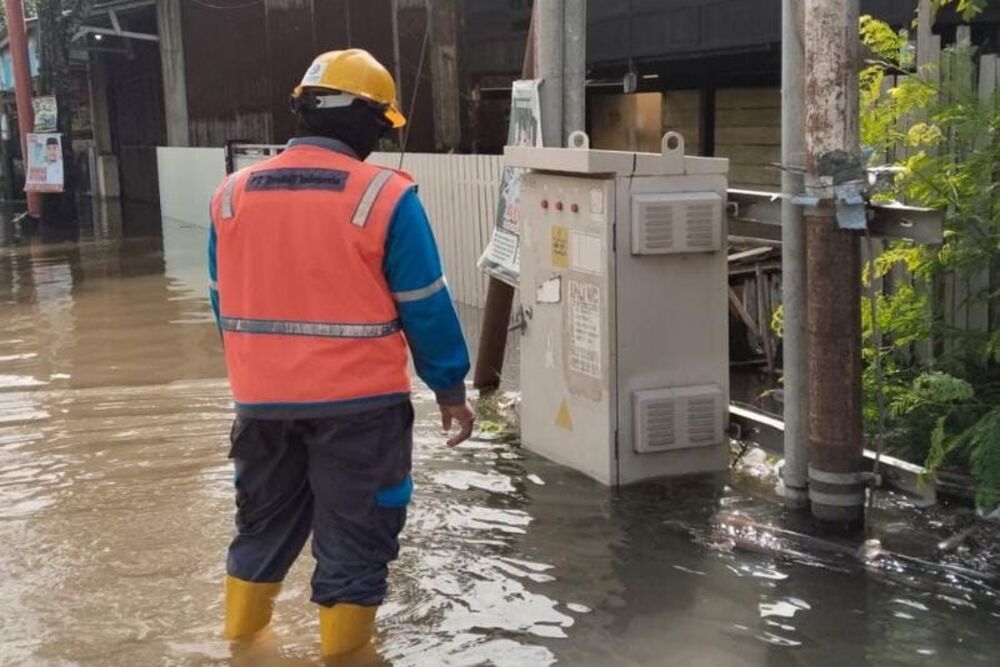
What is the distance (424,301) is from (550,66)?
317cm

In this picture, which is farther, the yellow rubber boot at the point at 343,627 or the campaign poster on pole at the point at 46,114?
the campaign poster on pole at the point at 46,114

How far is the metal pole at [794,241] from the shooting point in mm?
5012

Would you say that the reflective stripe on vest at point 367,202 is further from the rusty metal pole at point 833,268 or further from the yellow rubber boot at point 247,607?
the rusty metal pole at point 833,268

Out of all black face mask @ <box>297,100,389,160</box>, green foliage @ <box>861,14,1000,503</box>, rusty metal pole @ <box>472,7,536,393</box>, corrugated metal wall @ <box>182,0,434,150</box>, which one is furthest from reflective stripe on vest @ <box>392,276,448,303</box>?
corrugated metal wall @ <box>182,0,434,150</box>

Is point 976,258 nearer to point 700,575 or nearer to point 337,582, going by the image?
point 700,575

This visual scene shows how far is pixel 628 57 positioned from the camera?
1383cm

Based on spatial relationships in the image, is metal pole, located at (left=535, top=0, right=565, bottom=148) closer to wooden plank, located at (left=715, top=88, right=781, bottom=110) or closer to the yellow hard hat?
the yellow hard hat

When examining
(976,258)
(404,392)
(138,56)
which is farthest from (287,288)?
(138,56)

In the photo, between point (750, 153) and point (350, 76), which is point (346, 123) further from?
point (750, 153)

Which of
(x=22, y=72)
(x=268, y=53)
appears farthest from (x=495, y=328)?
(x=22, y=72)

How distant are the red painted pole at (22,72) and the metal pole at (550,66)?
1967 cm

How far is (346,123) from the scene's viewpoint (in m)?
3.93

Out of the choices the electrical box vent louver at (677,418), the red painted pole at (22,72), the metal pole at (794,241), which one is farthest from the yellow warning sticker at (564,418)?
the red painted pole at (22,72)

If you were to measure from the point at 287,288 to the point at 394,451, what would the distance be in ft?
1.99
